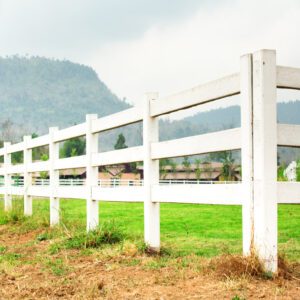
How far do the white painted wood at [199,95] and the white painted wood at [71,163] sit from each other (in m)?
2.94

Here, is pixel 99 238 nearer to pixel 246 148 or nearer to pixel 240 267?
pixel 240 267

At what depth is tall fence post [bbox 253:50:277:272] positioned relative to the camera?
16.1ft

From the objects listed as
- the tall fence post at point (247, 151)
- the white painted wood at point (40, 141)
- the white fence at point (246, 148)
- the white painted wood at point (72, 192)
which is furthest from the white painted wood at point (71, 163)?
the tall fence post at point (247, 151)

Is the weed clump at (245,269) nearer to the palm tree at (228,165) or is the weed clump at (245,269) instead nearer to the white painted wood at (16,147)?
the white painted wood at (16,147)

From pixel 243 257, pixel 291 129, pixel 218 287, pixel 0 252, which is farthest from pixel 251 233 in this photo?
pixel 0 252

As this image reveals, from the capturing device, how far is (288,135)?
16.8 feet

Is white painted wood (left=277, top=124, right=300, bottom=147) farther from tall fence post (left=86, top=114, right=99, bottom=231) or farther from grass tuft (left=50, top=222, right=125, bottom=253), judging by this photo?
tall fence post (left=86, top=114, right=99, bottom=231)

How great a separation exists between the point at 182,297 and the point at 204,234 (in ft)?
17.5

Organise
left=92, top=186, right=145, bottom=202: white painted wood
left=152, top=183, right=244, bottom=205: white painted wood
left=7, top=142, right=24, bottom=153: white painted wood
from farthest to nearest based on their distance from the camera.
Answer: left=7, top=142, right=24, bottom=153: white painted wood, left=92, top=186, right=145, bottom=202: white painted wood, left=152, top=183, right=244, bottom=205: white painted wood

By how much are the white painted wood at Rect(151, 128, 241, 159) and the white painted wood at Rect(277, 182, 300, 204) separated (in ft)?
1.64

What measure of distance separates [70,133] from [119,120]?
2708 millimetres

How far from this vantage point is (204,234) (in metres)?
9.70

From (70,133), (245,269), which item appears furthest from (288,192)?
(70,133)

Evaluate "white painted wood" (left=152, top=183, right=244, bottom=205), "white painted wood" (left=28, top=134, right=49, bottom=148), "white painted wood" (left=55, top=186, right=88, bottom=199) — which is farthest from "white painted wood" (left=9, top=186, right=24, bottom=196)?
"white painted wood" (left=152, top=183, right=244, bottom=205)
